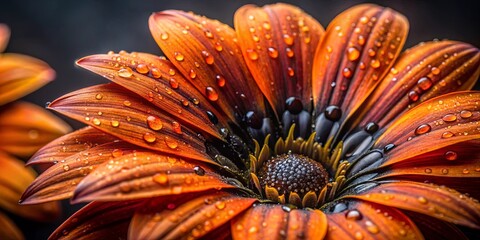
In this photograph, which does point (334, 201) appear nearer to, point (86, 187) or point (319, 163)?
point (319, 163)

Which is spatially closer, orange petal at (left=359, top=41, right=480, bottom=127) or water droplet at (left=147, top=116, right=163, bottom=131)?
water droplet at (left=147, top=116, right=163, bottom=131)

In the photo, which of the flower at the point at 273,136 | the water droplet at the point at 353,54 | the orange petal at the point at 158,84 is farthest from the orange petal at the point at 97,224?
the water droplet at the point at 353,54

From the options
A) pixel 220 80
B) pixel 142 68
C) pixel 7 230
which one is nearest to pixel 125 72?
pixel 142 68

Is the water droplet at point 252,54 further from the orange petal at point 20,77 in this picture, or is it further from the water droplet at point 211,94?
the orange petal at point 20,77

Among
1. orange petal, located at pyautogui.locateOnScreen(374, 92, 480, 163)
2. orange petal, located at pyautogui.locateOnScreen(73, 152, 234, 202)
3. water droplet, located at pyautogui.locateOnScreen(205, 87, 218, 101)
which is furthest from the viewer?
water droplet, located at pyautogui.locateOnScreen(205, 87, 218, 101)

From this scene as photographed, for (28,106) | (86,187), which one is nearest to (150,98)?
(86,187)

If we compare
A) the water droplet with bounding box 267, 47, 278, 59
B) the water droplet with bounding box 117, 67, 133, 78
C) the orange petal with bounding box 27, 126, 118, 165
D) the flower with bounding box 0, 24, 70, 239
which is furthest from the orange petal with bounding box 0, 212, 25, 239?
the water droplet with bounding box 267, 47, 278, 59

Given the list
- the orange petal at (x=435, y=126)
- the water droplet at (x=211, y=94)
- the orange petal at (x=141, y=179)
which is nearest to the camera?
the orange petal at (x=141, y=179)

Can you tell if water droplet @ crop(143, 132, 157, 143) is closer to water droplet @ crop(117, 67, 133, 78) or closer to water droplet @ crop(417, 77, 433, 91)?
water droplet @ crop(117, 67, 133, 78)
